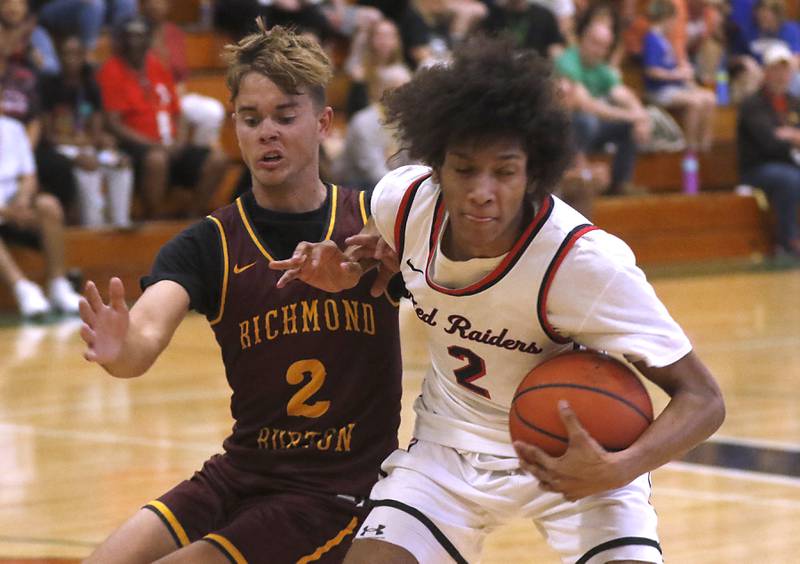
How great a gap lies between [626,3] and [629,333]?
13.2m

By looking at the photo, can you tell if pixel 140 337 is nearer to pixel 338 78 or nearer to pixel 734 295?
pixel 734 295

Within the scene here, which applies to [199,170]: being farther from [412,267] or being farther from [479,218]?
[479,218]

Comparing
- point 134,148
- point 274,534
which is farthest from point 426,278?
point 134,148

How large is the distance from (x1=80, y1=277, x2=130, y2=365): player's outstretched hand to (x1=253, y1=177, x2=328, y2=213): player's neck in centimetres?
67

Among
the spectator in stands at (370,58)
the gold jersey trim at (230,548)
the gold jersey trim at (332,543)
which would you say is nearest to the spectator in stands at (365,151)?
the spectator in stands at (370,58)

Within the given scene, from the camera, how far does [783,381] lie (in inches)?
317

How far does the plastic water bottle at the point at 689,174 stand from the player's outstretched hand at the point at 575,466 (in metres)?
12.3

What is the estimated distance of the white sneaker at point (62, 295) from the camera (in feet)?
34.1

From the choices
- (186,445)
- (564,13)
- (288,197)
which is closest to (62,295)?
(186,445)

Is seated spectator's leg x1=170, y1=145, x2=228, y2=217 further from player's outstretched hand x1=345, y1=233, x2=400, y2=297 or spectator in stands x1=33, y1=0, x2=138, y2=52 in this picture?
player's outstretched hand x1=345, y1=233, x2=400, y2=297

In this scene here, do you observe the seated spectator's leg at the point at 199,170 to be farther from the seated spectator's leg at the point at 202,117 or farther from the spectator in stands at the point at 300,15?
the spectator in stands at the point at 300,15

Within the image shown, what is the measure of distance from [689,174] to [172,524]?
1207 centimetres

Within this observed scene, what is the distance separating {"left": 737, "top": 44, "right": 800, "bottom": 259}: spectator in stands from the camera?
14.8 metres

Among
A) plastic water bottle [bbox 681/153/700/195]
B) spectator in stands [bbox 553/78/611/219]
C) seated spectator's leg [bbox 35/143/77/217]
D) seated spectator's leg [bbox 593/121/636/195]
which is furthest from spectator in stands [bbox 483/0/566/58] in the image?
seated spectator's leg [bbox 35/143/77/217]
